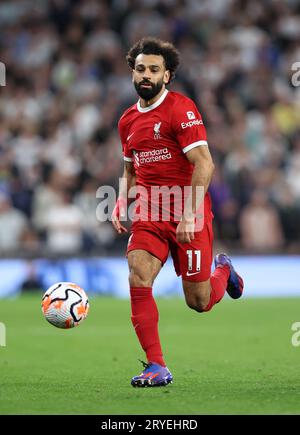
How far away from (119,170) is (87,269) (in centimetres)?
170

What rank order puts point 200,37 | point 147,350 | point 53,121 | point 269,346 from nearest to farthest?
point 147,350, point 269,346, point 53,121, point 200,37

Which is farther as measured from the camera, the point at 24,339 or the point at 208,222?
the point at 24,339

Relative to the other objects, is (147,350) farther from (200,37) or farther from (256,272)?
(200,37)

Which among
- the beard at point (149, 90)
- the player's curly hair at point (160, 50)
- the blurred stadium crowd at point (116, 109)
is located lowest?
the beard at point (149, 90)

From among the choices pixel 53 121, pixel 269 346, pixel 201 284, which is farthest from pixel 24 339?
pixel 53 121

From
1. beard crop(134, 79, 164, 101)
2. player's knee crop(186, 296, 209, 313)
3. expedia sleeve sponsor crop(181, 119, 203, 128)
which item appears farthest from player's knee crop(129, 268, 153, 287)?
beard crop(134, 79, 164, 101)

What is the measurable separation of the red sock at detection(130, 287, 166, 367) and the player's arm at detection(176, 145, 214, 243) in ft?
1.70

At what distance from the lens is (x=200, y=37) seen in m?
19.3

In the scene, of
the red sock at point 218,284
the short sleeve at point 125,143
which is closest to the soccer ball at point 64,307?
the red sock at point 218,284

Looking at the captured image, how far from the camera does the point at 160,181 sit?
773 centimetres

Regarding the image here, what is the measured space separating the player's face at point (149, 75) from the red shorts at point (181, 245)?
943mm

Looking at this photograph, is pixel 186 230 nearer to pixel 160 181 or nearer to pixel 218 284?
pixel 160 181

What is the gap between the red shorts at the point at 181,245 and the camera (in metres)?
7.60

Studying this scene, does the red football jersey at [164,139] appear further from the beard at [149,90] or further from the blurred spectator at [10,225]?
the blurred spectator at [10,225]
